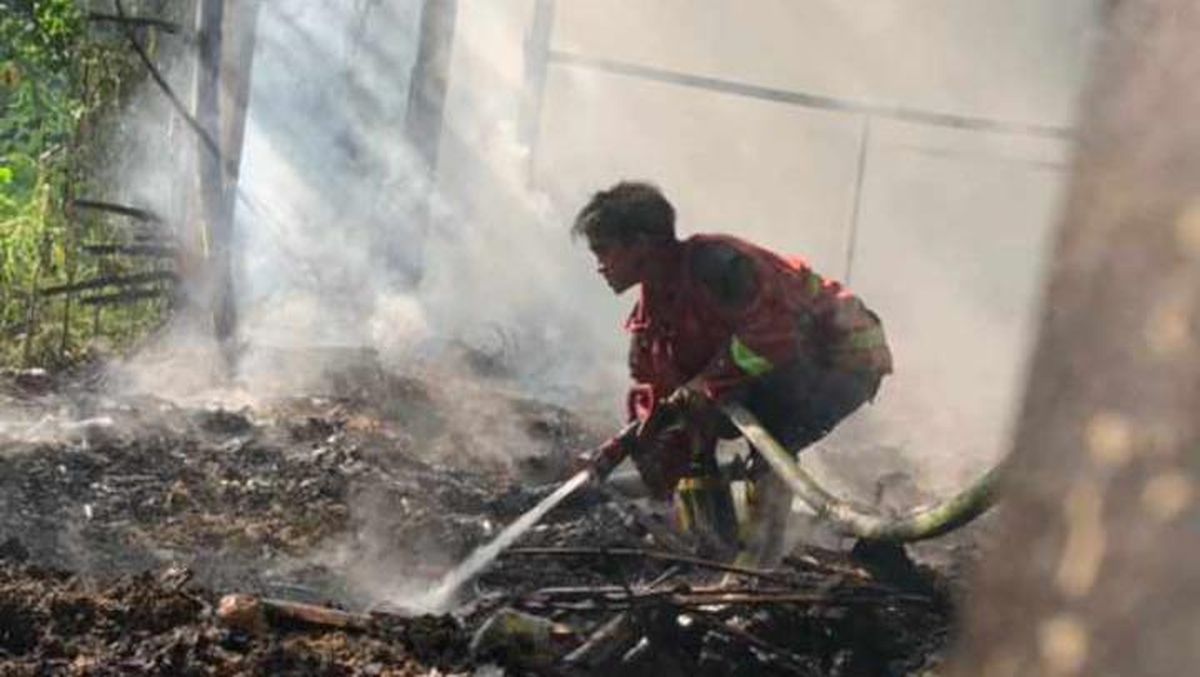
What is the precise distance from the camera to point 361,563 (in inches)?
267

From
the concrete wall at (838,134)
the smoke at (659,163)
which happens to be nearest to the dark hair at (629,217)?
the smoke at (659,163)

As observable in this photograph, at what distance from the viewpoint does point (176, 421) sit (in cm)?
898

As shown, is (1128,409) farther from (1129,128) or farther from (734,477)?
(734,477)

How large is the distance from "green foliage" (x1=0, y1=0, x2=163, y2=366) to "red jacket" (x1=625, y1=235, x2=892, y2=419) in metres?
5.08

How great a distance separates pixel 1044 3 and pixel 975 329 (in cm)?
364

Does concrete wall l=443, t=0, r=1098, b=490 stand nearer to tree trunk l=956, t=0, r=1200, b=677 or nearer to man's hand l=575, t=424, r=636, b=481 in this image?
man's hand l=575, t=424, r=636, b=481

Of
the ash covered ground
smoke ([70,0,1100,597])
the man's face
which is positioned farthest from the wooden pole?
the man's face

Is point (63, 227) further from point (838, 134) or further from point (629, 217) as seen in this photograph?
point (838, 134)

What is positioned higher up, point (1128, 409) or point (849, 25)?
point (849, 25)

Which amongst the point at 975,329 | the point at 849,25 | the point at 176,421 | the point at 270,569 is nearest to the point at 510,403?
the point at 176,421

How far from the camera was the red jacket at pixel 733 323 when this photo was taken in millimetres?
6156

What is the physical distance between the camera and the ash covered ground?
15.8 feet

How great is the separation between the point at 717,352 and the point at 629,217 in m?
0.61

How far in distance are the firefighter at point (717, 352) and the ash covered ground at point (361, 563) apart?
31cm
